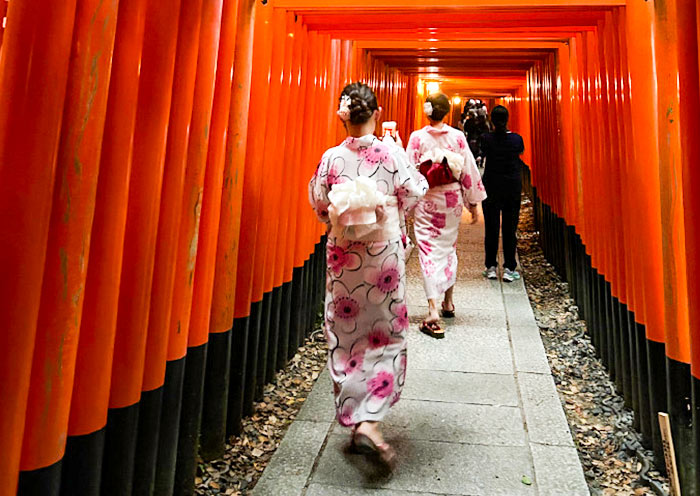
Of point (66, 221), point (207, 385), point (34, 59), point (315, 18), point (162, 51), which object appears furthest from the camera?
point (315, 18)

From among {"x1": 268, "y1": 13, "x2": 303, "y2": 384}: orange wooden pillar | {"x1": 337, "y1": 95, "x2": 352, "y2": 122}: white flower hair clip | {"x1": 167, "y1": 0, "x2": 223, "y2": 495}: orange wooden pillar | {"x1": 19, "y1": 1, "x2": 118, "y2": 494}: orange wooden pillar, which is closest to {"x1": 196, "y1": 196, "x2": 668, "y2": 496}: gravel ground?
{"x1": 268, "y1": 13, "x2": 303, "y2": 384}: orange wooden pillar

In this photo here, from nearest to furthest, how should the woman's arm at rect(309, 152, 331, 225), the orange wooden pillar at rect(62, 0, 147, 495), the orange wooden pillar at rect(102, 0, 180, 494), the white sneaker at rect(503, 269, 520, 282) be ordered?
the orange wooden pillar at rect(62, 0, 147, 495), the orange wooden pillar at rect(102, 0, 180, 494), the woman's arm at rect(309, 152, 331, 225), the white sneaker at rect(503, 269, 520, 282)

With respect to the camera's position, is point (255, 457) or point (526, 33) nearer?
point (255, 457)

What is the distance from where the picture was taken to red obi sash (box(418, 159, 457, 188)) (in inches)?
181

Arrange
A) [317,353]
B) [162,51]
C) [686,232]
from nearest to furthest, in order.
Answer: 1. [162,51]
2. [686,232]
3. [317,353]

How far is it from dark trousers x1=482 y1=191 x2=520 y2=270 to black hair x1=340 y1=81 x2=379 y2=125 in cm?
354

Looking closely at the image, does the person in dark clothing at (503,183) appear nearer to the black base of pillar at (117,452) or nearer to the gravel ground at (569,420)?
the gravel ground at (569,420)

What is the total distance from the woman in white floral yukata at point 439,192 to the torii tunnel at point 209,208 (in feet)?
2.65

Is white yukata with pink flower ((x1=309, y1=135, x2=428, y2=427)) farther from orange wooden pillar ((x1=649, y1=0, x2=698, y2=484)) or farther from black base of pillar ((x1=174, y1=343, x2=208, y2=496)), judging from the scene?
orange wooden pillar ((x1=649, y1=0, x2=698, y2=484))

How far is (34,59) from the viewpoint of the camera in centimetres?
131

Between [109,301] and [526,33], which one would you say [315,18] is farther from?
[109,301]

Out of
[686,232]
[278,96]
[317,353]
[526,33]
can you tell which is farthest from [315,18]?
[686,232]

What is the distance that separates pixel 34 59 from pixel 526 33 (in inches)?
166

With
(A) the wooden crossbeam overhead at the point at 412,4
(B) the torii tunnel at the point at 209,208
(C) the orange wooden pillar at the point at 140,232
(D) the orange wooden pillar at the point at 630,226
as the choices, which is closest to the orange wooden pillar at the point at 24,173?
(B) the torii tunnel at the point at 209,208
